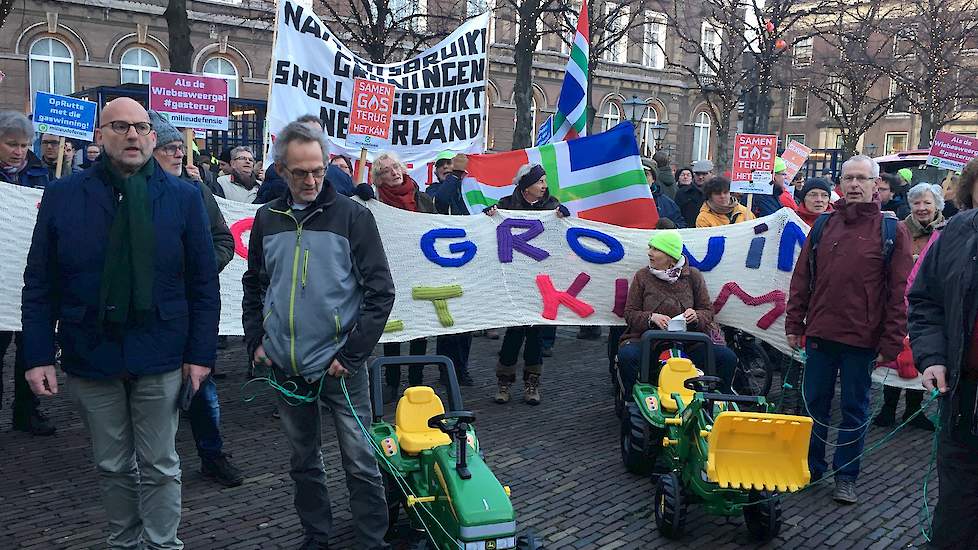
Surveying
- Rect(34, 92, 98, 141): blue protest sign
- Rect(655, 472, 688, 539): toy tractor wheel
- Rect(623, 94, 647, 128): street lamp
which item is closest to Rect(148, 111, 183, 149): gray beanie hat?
Rect(655, 472, 688, 539): toy tractor wheel

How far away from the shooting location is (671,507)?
14.7ft

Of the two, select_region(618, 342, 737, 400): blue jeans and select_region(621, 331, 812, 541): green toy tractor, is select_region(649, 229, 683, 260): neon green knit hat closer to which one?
select_region(618, 342, 737, 400): blue jeans

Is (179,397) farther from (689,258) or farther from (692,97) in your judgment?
(692,97)

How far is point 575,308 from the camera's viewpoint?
7.02 metres

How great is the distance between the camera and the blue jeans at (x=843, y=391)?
509cm

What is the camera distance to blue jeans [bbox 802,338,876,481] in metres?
5.09

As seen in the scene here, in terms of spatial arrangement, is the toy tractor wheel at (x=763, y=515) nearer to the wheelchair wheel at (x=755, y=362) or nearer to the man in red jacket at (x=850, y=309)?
the man in red jacket at (x=850, y=309)

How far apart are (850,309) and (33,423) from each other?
Result: 217 inches

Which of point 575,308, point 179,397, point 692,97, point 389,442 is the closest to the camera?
point 179,397

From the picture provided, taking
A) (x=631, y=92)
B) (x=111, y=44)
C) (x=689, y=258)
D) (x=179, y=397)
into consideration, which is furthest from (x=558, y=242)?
(x=631, y=92)

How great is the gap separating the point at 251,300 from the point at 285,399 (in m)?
0.51

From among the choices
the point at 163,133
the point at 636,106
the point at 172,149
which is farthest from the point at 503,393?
the point at 636,106

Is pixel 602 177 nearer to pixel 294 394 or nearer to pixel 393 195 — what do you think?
pixel 393 195

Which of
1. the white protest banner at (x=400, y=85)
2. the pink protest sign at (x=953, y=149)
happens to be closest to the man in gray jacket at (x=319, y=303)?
the white protest banner at (x=400, y=85)
